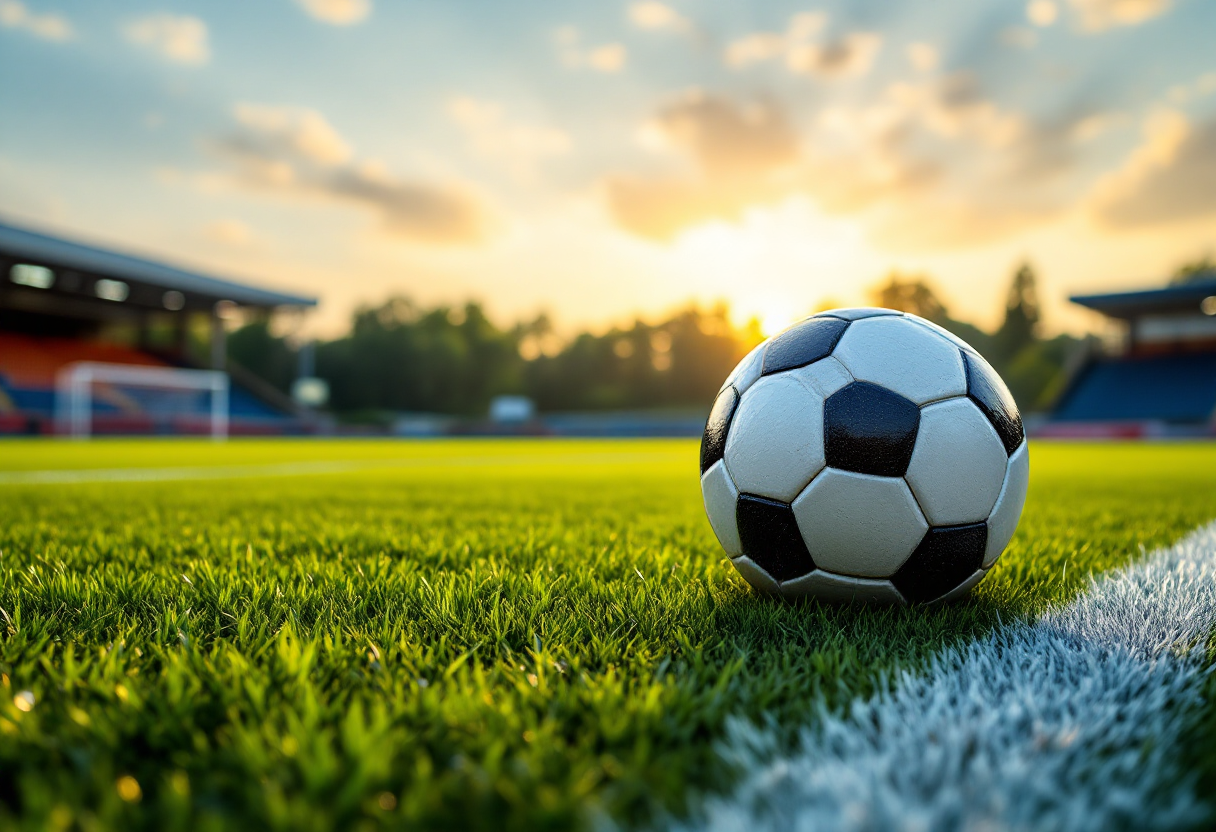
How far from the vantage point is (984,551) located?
5.55 ft

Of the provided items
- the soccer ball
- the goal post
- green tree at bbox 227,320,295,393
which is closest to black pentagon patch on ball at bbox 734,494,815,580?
the soccer ball

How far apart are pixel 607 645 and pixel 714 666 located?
8.4 inches

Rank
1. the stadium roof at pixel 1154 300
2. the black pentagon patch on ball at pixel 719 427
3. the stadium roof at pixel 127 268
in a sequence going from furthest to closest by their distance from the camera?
1. the stadium roof at pixel 1154 300
2. the stadium roof at pixel 127 268
3. the black pentagon patch on ball at pixel 719 427

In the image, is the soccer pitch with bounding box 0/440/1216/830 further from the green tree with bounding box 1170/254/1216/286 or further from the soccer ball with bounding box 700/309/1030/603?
the green tree with bounding box 1170/254/1216/286

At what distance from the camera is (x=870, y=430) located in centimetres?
160

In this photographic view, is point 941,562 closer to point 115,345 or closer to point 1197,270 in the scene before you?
point 115,345

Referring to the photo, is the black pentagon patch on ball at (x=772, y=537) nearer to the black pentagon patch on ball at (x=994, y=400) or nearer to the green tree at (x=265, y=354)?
the black pentagon patch on ball at (x=994, y=400)

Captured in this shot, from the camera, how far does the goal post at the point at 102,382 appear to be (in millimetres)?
23219

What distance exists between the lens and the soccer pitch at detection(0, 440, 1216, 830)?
0.84 metres

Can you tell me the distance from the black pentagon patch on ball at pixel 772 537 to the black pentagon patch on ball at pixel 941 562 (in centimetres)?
22

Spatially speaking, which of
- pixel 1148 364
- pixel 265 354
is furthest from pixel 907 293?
pixel 265 354

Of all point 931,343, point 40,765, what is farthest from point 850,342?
point 40,765

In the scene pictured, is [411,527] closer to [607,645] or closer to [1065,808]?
[607,645]

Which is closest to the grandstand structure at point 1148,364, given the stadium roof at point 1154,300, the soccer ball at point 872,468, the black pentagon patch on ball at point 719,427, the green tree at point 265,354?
the stadium roof at point 1154,300
